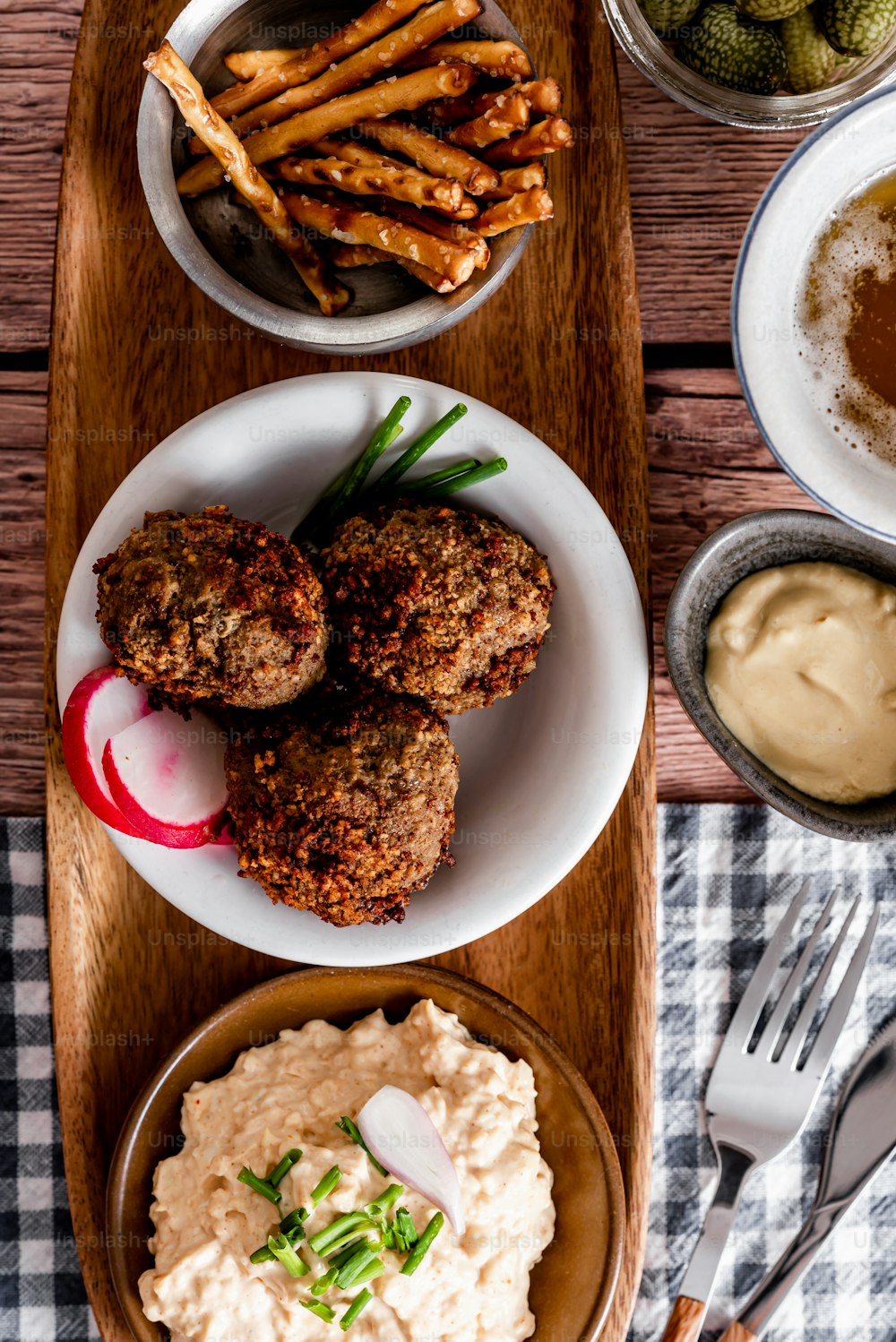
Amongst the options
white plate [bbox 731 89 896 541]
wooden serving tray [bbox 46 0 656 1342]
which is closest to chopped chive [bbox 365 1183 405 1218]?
wooden serving tray [bbox 46 0 656 1342]

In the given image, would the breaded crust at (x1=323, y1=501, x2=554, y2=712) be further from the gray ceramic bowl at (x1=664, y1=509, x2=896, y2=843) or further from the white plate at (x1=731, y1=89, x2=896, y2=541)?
the white plate at (x1=731, y1=89, x2=896, y2=541)

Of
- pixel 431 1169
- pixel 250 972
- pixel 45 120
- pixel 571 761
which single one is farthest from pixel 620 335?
pixel 431 1169

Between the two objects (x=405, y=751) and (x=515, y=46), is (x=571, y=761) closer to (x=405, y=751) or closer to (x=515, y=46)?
(x=405, y=751)

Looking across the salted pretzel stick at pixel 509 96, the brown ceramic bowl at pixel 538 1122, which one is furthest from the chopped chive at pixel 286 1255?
the salted pretzel stick at pixel 509 96

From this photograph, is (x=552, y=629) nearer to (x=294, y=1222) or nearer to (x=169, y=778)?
(x=169, y=778)

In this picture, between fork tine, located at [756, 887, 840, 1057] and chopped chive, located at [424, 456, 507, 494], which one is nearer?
chopped chive, located at [424, 456, 507, 494]

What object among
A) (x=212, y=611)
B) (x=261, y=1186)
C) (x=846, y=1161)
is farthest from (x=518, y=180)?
(x=846, y=1161)

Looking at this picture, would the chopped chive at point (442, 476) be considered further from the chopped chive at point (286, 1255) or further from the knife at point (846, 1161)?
the knife at point (846, 1161)
